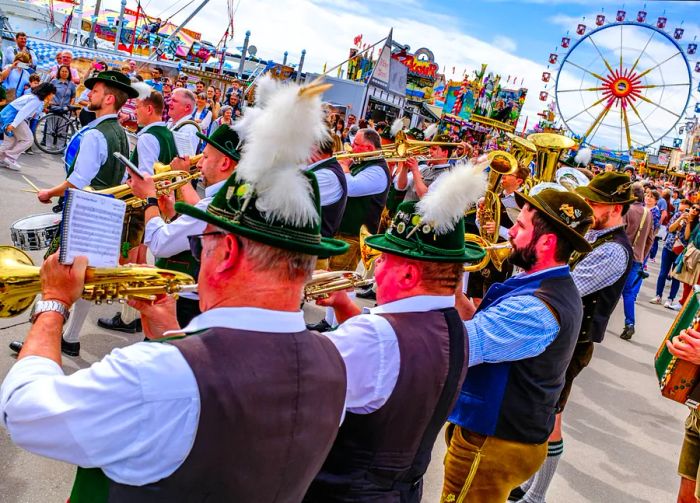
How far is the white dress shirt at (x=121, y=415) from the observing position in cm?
123

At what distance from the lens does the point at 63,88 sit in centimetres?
1231

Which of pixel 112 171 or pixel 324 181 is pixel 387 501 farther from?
pixel 112 171

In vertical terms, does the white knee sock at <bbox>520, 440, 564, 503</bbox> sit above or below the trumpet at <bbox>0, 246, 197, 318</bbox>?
below

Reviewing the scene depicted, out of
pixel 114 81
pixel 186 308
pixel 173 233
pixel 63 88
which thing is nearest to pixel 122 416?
pixel 173 233

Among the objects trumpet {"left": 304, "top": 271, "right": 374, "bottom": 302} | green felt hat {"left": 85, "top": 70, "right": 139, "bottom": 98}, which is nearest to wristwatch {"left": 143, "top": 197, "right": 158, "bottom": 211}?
trumpet {"left": 304, "top": 271, "right": 374, "bottom": 302}

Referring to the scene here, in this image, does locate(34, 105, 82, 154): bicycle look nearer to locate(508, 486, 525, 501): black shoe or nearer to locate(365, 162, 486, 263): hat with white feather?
locate(508, 486, 525, 501): black shoe

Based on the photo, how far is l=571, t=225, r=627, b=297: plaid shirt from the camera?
3.59m

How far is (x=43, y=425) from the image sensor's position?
1.26m

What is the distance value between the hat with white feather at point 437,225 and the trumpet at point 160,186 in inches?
74.8

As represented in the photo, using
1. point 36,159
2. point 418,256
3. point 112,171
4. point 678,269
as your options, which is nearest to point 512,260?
point 418,256

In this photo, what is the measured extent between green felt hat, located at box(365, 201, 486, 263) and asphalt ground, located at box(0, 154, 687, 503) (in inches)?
87.5

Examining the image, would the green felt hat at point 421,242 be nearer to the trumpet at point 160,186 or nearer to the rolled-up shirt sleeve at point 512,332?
the rolled-up shirt sleeve at point 512,332

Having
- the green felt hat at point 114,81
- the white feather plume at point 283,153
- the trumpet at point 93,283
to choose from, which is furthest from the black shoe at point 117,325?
the white feather plume at point 283,153

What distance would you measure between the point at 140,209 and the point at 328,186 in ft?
4.61
